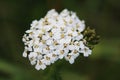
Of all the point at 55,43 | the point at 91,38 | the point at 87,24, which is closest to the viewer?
the point at 55,43

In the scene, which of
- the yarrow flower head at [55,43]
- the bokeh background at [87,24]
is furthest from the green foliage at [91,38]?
the bokeh background at [87,24]

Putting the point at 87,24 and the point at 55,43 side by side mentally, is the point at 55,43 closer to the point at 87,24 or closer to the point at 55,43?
the point at 55,43

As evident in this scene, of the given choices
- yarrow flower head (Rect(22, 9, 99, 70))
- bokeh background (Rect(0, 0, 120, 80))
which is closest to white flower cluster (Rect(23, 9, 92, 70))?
yarrow flower head (Rect(22, 9, 99, 70))

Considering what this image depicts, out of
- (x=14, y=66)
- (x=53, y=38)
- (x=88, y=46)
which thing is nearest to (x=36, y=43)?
(x=53, y=38)

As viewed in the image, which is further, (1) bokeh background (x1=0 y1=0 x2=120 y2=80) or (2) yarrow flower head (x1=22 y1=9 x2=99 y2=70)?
(1) bokeh background (x1=0 y1=0 x2=120 y2=80)

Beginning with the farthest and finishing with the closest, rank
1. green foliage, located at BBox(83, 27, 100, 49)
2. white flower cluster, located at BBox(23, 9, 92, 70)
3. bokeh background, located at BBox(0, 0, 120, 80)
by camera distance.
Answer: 1. bokeh background, located at BBox(0, 0, 120, 80)
2. green foliage, located at BBox(83, 27, 100, 49)
3. white flower cluster, located at BBox(23, 9, 92, 70)

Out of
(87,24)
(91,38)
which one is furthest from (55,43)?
(87,24)

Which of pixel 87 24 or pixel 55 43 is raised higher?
pixel 87 24

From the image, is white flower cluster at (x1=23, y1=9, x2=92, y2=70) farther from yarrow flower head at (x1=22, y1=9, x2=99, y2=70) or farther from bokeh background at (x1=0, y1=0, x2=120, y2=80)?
bokeh background at (x1=0, y1=0, x2=120, y2=80)
